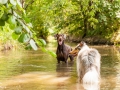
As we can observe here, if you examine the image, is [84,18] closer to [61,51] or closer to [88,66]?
[61,51]

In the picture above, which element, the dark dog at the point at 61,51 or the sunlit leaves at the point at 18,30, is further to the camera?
the dark dog at the point at 61,51

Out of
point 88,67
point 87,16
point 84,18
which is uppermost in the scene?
point 87,16

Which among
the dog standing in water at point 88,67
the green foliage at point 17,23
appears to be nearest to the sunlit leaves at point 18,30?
the green foliage at point 17,23

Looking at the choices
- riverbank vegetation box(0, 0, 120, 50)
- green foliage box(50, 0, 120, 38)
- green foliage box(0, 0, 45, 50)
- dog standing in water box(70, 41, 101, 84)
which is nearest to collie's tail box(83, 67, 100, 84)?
dog standing in water box(70, 41, 101, 84)

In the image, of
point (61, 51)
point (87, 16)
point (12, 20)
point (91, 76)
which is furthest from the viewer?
point (87, 16)

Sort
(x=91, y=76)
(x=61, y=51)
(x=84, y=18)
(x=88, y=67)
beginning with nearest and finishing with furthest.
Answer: (x=91, y=76)
(x=88, y=67)
(x=61, y=51)
(x=84, y=18)

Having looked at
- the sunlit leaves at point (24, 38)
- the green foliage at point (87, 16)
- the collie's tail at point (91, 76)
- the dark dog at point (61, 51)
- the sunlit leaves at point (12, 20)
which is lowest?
the collie's tail at point (91, 76)

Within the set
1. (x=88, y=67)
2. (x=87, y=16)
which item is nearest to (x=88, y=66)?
(x=88, y=67)

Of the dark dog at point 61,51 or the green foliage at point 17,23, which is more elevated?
the green foliage at point 17,23

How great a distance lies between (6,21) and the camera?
1188 mm

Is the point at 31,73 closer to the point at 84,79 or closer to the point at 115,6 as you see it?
the point at 84,79

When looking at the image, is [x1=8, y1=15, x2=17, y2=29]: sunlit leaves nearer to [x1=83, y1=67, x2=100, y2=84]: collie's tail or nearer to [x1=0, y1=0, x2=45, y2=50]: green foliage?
[x1=0, y1=0, x2=45, y2=50]: green foliage

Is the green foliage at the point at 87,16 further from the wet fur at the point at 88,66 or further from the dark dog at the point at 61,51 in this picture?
the wet fur at the point at 88,66

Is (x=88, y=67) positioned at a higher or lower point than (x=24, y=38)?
lower
